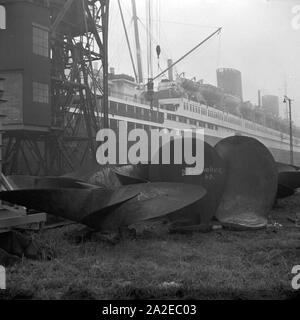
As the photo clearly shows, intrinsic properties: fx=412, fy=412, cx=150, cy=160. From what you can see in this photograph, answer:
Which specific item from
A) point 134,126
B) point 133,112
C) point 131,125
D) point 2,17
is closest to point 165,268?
point 2,17

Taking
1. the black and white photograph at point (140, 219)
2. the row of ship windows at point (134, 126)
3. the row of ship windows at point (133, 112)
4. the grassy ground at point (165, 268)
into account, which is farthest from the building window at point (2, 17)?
the row of ship windows at point (133, 112)

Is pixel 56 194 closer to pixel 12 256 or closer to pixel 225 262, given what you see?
pixel 12 256

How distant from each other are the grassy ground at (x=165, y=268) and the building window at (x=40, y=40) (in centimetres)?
1416

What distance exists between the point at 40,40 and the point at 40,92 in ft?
8.47

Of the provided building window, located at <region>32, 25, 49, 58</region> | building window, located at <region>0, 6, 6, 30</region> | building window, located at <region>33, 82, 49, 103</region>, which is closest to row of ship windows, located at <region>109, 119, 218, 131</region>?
building window, located at <region>33, 82, 49, 103</region>

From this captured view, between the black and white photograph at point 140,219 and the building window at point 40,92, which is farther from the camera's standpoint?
the building window at point 40,92

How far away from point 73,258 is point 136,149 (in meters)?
15.8

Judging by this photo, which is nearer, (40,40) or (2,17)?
(2,17)

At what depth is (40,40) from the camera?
66.1 feet

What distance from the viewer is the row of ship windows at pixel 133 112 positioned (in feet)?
118

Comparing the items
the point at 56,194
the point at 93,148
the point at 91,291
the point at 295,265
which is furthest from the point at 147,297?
the point at 93,148

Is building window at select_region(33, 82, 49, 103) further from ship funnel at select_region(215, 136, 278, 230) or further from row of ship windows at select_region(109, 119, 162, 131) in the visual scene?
row of ship windows at select_region(109, 119, 162, 131)

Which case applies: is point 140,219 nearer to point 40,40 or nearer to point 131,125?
point 40,40

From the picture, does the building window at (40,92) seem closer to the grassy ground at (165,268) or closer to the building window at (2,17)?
the building window at (2,17)
